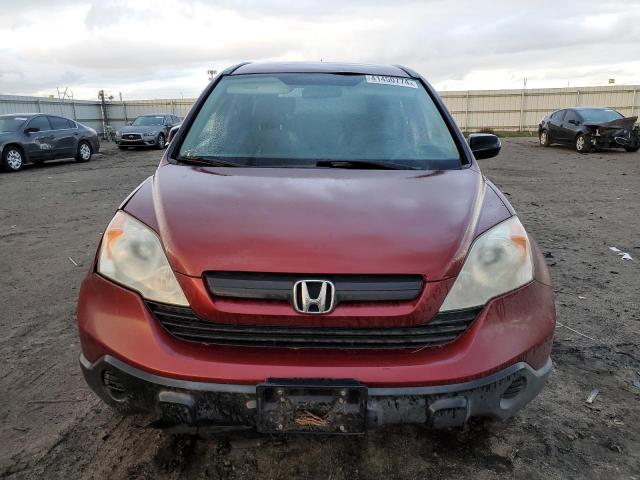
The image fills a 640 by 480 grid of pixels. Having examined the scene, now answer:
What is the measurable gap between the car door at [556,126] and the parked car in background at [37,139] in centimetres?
1504

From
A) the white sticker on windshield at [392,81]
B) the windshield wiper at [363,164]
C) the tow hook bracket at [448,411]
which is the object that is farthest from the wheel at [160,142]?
the tow hook bracket at [448,411]

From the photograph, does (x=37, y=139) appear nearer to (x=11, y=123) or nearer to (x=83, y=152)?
(x=11, y=123)

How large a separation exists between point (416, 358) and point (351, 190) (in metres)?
0.72

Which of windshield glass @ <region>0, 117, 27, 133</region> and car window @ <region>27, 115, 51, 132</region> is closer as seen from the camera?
windshield glass @ <region>0, 117, 27, 133</region>

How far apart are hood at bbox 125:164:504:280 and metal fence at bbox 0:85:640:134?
2839 cm

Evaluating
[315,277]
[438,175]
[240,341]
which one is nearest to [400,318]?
[315,277]

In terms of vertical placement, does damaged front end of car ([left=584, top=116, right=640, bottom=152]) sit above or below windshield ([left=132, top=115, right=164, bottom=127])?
below

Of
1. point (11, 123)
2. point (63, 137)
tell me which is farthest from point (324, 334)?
point (63, 137)

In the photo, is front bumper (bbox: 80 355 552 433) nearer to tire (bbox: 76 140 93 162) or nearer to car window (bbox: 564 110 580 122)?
tire (bbox: 76 140 93 162)

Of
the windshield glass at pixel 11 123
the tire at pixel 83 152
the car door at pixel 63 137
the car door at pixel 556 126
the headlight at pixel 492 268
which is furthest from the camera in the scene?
the car door at pixel 556 126

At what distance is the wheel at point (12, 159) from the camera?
1299cm

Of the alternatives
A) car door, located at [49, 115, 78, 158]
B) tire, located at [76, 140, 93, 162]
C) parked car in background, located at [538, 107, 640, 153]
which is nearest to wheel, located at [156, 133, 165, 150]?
tire, located at [76, 140, 93, 162]

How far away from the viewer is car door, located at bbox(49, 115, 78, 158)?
14.5 m

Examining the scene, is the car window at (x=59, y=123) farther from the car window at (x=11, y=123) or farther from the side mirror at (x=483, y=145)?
the side mirror at (x=483, y=145)
